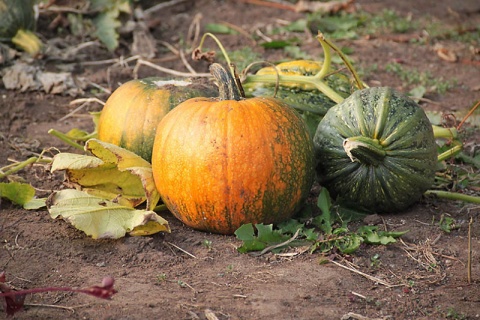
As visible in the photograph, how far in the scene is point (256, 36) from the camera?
25.0 ft

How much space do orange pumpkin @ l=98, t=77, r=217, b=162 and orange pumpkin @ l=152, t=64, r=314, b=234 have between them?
0.42 metres

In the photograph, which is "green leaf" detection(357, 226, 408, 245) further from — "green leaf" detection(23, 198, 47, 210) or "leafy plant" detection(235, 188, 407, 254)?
"green leaf" detection(23, 198, 47, 210)

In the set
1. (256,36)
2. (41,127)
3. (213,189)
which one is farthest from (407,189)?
(256,36)

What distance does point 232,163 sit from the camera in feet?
12.2

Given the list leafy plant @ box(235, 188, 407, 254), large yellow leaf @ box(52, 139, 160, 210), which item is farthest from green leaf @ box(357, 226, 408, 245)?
large yellow leaf @ box(52, 139, 160, 210)

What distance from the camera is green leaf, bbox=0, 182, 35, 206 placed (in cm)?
420

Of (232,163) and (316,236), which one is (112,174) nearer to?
(232,163)

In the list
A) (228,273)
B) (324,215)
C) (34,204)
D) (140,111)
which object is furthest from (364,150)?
(34,204)

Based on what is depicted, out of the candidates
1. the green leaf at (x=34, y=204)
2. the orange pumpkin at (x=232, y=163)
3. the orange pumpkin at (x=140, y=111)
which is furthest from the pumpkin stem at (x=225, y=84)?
the green leaf at (x=34, y=204)

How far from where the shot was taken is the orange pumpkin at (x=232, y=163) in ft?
12.2

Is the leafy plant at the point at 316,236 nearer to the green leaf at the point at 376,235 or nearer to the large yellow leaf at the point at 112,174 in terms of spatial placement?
the green leaf at the point at 376,235

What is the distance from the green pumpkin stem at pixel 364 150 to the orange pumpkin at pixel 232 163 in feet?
0.80

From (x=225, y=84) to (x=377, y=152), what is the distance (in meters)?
Result: 0.88

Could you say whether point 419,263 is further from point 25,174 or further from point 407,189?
point 25,174
